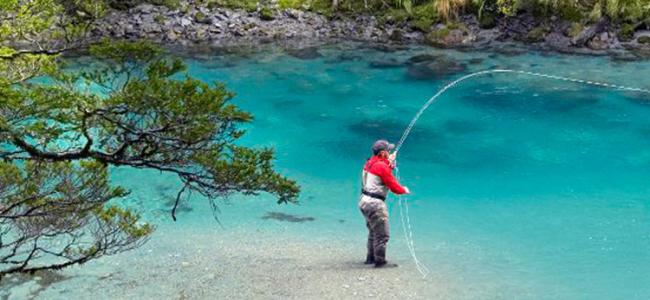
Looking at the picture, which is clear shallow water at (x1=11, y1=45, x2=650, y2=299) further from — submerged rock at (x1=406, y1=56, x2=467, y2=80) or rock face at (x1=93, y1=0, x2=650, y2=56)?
rock face at (x1=93, y1=0, x2=650, y2=56)

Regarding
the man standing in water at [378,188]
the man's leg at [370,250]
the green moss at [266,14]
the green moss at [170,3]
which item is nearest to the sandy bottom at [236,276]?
the man's leg at [370,250]

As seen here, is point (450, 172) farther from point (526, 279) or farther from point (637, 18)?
point (637, 18)

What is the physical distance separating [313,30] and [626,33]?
417 inches

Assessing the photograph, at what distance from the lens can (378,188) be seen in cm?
974

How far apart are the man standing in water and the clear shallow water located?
0.91 meters

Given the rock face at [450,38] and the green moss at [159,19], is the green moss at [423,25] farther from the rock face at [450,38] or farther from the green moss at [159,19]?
the green moss at [159,19]

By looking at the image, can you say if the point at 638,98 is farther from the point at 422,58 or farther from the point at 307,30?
the point at 307,30

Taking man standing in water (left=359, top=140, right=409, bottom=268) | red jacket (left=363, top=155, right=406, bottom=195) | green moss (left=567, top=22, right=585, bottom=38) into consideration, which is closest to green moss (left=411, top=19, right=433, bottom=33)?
green moss (left=567, top=22, right=585, bottom=38)

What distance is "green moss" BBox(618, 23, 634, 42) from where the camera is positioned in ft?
77.3

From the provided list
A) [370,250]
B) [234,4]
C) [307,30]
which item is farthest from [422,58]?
[370,250]

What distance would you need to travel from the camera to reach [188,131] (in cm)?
682

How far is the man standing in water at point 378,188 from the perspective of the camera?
9.52 m

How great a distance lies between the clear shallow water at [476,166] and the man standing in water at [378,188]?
35.8 inches

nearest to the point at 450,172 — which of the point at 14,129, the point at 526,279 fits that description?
the point at 526,279
